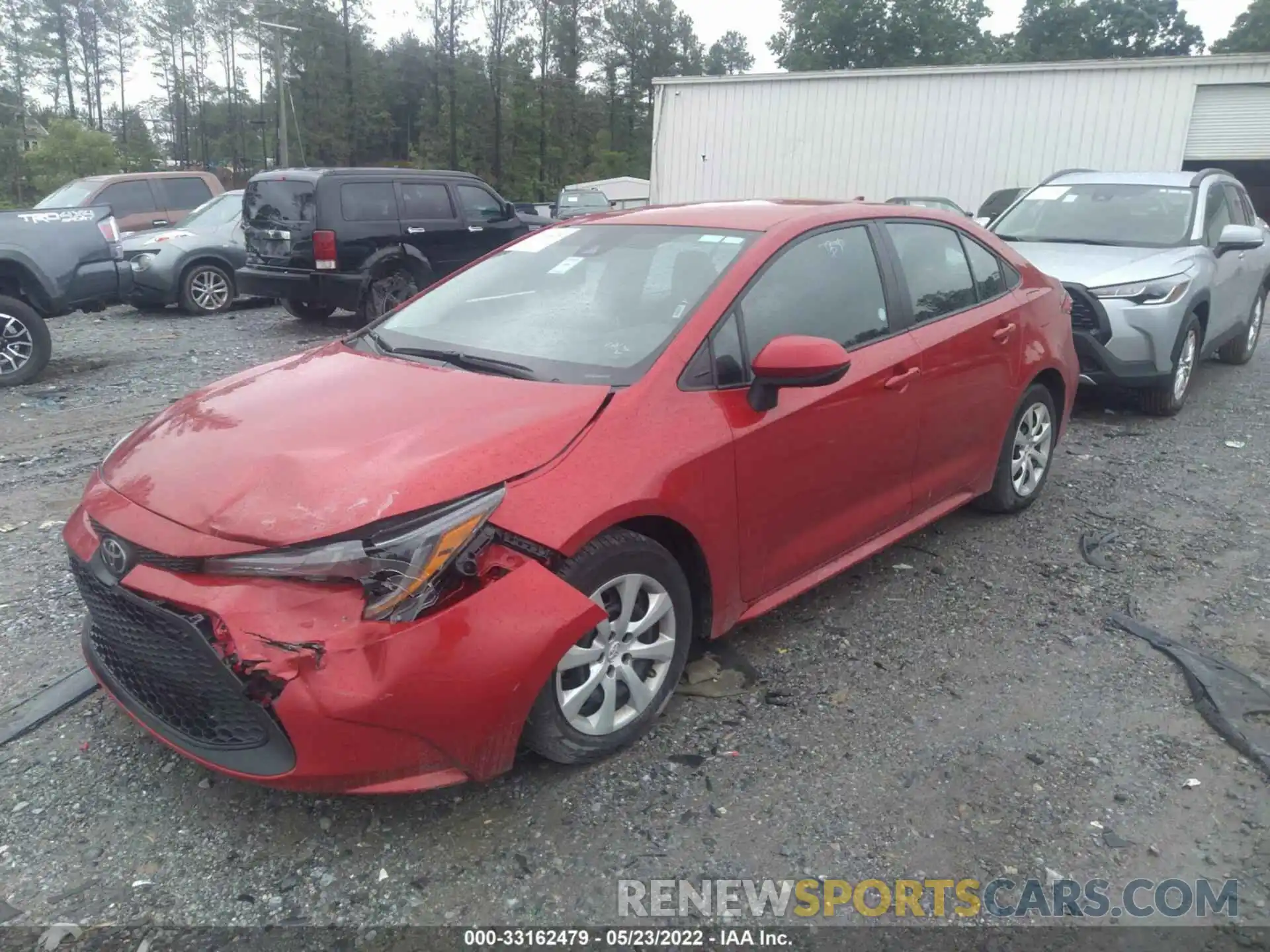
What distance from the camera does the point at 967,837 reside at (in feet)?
8.89

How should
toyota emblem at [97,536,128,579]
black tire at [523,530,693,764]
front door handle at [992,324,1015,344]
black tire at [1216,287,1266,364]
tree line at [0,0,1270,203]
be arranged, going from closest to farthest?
toyota emblem at [97,536,128,579], black tire at [523,530,693,764], front door handle at [992,324,1015,344], black tire at [1216,287,1266,364], tree line at [0,0,1270,203]

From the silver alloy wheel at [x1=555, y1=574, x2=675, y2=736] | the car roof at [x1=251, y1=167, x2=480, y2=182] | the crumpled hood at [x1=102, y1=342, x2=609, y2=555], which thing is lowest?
the silver alloy wheel at [x1=555, y1=574, x2=675, y2=736]

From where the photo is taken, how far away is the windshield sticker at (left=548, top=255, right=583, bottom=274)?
3832 mm

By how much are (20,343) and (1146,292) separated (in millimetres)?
8898

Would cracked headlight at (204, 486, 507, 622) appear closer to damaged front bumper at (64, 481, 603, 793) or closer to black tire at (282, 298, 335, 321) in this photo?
damaged front bumper at (64, 481, 603, 793)

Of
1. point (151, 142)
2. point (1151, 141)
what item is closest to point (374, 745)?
point (1151, 141)

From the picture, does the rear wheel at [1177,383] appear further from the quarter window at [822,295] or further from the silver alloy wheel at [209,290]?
the silver alloy wheel at [209,290]

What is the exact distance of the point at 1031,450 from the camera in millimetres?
5125

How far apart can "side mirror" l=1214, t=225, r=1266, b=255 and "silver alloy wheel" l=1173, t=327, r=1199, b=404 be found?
2.48 feet

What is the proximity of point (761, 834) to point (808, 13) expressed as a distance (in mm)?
63681

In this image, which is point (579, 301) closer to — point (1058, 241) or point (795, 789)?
point (795, 789)

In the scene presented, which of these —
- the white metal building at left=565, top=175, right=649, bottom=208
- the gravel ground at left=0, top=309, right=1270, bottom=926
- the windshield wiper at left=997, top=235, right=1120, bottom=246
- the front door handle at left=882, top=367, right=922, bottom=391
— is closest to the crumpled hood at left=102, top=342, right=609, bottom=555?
the gravel ground at left=0, top=309, right=1270, bottom=926

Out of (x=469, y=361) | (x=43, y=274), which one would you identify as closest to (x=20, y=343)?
(x=43, y=274)

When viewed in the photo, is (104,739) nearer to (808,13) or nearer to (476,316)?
Result: (476,316)
